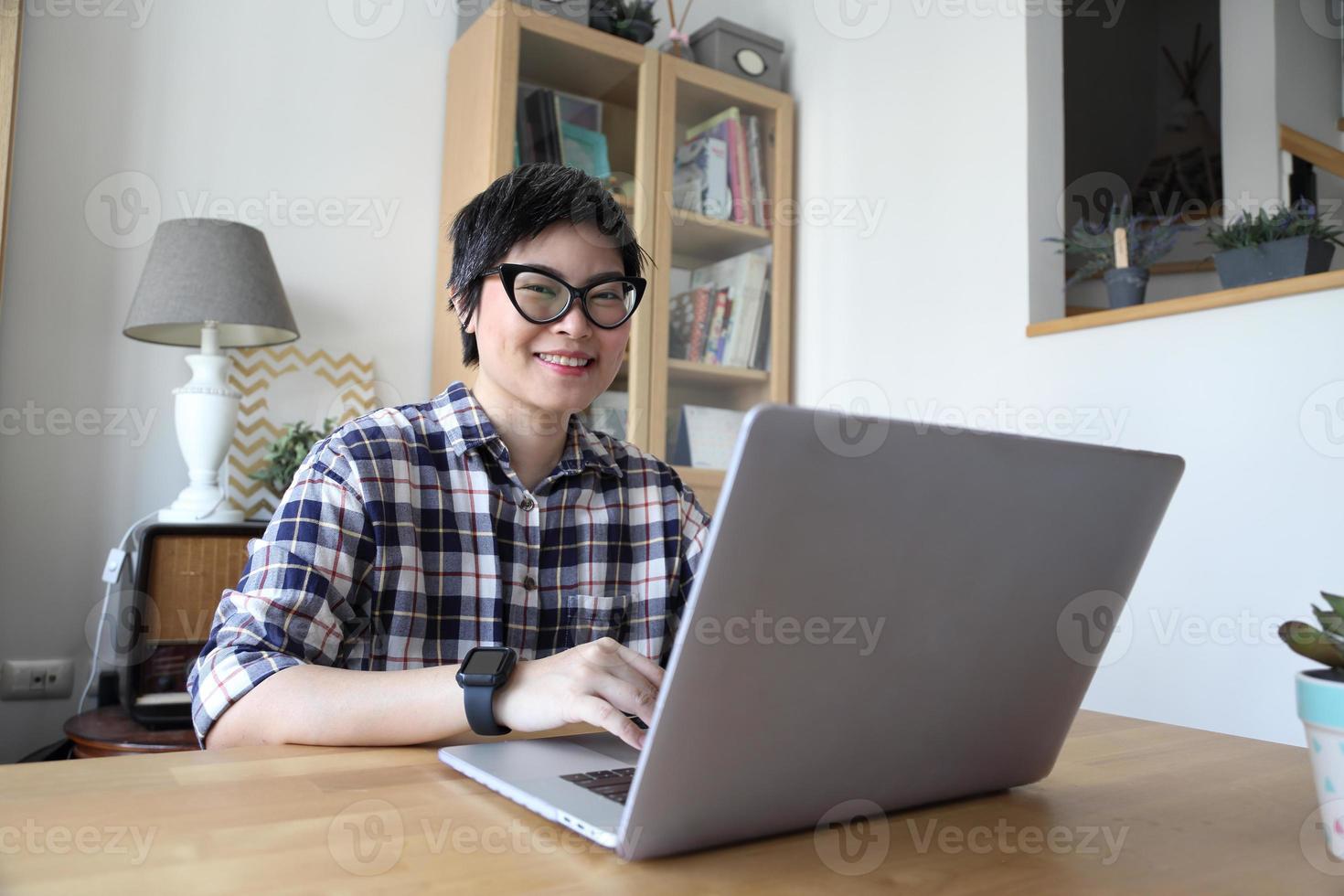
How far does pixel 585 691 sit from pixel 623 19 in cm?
229

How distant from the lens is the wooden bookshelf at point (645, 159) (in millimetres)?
→ 2404

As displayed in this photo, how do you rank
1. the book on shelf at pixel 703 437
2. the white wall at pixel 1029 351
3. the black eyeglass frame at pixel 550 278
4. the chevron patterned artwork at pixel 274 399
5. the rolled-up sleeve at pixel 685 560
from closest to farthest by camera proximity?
1. the black eyeglass frame at pixel 550 278
2. the rolled-up sleeve at pixel 685 560
3. the white wall at pixel 1029 351
4. the chevron patterned artwork at pixel 274 399
5. the book on shelf at pixel 703 437

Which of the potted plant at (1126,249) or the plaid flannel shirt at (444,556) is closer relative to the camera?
the plaid flannel shirt at (444,556)

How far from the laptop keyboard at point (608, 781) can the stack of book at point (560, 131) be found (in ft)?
6.32

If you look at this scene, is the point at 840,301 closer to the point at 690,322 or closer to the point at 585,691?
the point at 690,322

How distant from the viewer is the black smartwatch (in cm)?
77

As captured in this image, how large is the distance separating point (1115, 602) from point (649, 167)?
82.8 inches

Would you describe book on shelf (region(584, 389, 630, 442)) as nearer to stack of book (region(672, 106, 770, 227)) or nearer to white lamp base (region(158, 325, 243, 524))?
stack of book (region(672, 106, 770, 227))

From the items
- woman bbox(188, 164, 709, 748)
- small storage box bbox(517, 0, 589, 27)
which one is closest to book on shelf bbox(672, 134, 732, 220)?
small storage box bbox(517, 0, 589, 27)

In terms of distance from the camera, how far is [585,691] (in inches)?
28.7

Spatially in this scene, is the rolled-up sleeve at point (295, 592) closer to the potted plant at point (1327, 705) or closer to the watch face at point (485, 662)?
the watch face at point (485, 662)

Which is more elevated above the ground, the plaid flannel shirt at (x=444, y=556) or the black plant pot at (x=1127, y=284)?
the black plant pot at (x=1127, y=284)

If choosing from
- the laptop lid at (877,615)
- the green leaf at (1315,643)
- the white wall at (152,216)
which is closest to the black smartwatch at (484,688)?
the laptop lid at (877,615)

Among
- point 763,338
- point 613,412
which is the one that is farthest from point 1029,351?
point 613,412
